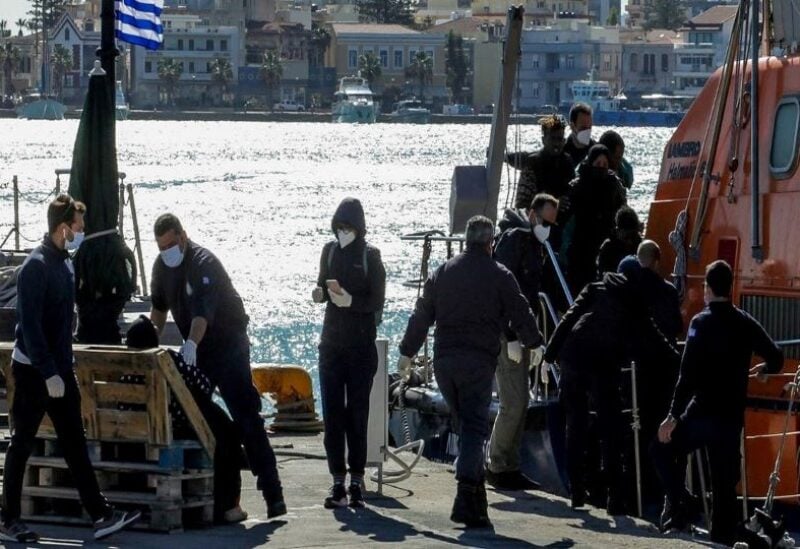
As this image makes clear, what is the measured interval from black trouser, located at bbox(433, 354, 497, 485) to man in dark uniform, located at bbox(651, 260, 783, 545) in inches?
40.8

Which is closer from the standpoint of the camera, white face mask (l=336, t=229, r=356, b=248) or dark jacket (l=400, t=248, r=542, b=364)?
dark jacket (l=400, t=248, r=542, b=364)

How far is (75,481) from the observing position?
32.6 feet

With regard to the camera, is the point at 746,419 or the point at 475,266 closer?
the point at 475,266

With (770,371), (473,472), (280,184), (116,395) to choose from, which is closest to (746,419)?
(770,371)

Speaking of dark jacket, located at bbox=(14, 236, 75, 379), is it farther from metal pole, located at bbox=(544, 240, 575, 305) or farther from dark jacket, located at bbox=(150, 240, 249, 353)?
metal pole, located at bbox=(544, 240, 575, 305)

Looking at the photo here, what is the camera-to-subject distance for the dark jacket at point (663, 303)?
450 inches

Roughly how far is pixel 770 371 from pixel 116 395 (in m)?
3.67

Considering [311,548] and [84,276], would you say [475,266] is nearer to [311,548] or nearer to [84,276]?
[311,548]

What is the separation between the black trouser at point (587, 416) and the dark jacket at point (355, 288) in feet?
4.48

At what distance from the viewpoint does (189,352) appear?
10.4m

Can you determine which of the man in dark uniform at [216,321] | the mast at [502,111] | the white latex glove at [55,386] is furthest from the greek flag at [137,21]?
the white latex glove at [55,386]

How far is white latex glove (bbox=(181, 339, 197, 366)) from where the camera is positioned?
34.0 ft

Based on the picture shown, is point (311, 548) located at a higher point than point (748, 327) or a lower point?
lower

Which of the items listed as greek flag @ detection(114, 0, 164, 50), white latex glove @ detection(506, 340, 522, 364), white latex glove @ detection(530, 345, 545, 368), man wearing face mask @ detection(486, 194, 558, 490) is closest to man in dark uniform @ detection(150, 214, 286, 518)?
white latex glove @ detection(506, 340, 522, 364)
